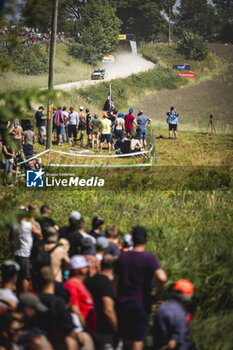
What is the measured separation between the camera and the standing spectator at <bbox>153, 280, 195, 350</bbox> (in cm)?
515

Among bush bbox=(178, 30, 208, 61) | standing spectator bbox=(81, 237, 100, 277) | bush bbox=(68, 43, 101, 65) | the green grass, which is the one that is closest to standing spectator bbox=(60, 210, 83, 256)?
standing spectator bbox=(81, 237, 100, 277)

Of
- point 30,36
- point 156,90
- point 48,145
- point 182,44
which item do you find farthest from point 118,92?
point 48,145

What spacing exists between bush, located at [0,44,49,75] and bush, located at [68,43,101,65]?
2.31 meters

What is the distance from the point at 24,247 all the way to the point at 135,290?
2.85 m

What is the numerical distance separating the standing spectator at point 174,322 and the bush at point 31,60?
114ft

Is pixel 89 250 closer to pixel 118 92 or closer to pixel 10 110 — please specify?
pixel 10 110

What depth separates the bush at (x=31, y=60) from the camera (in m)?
38.9

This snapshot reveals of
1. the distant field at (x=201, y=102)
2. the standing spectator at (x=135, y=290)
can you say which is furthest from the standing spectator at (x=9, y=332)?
the distant field at (x=201, y=102)

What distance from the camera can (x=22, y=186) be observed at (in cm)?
1441

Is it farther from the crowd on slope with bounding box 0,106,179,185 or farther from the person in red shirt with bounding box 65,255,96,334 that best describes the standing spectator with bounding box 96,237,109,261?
the crowd on slope with bounding box 0,106,179,185

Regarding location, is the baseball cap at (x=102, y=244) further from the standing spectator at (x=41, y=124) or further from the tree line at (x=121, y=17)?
the tree line at (x=121, y=17)

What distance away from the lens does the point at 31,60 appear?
39844 mm

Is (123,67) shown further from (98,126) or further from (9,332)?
(9,332)

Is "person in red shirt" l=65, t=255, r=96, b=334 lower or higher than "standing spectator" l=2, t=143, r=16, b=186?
lower
